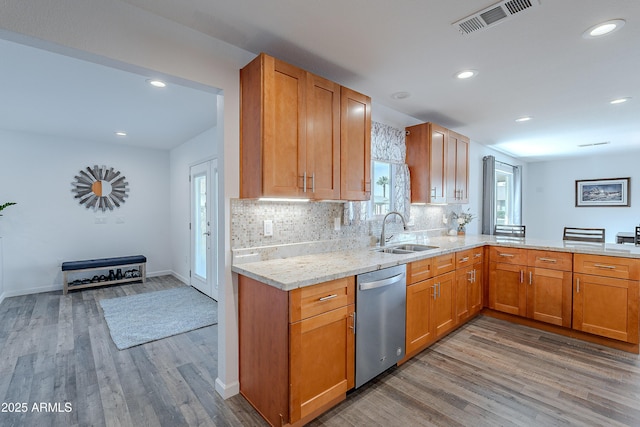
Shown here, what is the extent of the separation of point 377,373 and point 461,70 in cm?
256

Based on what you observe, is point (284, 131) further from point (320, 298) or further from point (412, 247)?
point (412, 247)

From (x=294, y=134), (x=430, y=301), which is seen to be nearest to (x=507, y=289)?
(x=430, y=301)

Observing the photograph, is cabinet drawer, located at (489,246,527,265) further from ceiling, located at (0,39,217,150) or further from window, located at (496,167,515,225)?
ceiling, located at (0,39,217,150)

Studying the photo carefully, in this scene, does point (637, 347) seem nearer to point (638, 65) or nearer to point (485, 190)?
point (638, 65)

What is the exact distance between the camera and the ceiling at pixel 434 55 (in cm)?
173

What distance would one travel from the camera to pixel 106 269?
5.27 m

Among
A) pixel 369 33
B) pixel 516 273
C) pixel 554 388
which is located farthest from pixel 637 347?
pixel 369 33

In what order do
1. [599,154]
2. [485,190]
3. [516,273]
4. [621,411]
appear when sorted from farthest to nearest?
[599,154], [485,190], [516,273], [621,411]

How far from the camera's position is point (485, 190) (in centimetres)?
530

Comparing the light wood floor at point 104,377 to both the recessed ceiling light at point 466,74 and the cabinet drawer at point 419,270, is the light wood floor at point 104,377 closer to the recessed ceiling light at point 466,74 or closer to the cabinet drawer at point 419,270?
the cabinet drawer at point 419,270

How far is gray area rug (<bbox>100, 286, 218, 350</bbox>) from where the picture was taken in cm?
316

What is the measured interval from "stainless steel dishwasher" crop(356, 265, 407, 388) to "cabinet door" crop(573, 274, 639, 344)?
2.02 meters

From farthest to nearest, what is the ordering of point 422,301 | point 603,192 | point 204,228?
point 603,192
point 204,228
point 422,301

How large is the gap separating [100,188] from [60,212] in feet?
2.23
